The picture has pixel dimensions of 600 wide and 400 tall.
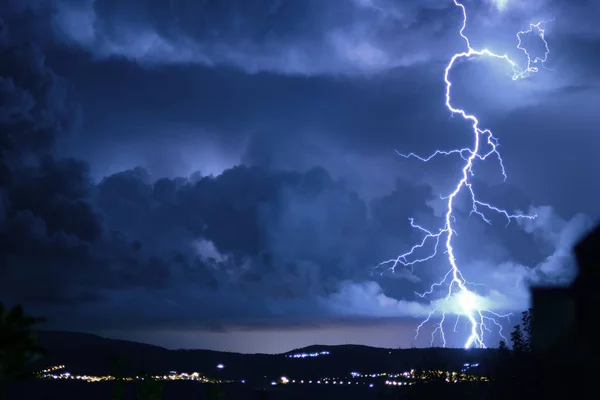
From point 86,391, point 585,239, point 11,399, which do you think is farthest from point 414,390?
point 86,391

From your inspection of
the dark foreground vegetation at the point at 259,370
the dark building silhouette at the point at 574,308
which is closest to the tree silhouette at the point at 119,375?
the dark foreground vegetation at the point at 259,370

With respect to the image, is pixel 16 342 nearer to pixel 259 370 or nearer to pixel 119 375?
pixel 119 375

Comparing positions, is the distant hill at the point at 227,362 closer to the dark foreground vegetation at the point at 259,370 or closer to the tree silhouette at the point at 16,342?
the dark foreground vegetation at the point at 259,370

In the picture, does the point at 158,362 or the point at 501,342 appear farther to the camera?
the point at 158,362

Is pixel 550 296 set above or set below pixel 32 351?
above

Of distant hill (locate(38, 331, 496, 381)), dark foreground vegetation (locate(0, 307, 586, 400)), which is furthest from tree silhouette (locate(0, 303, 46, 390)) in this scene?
distant hill (locate(38, 331, 496, 381))

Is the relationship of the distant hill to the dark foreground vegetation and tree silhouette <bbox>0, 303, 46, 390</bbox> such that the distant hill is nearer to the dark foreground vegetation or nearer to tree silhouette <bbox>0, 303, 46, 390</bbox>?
the dark foreground vegetation

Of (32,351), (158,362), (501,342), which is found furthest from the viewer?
(158,362)

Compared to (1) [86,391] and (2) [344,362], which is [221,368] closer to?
(2) [344,362]
